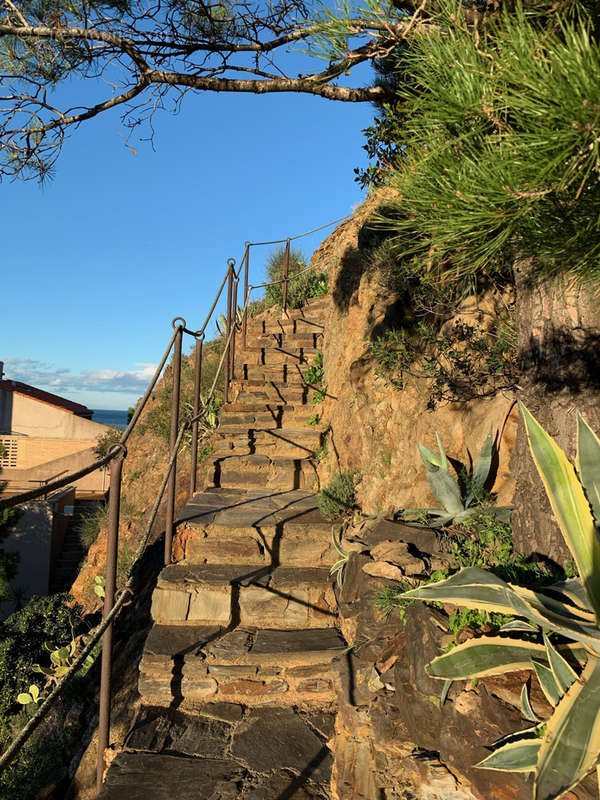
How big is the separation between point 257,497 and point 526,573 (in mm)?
3023

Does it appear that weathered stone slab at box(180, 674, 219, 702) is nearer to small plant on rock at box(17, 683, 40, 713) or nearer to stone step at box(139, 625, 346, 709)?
stone step at box(139, 625, 346, 709)

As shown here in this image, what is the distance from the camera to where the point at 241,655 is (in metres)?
3.37

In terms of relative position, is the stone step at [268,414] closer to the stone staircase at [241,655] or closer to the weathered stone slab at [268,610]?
the stone staircase at [241,655]

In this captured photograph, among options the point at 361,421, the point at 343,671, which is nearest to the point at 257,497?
the point at 361,421

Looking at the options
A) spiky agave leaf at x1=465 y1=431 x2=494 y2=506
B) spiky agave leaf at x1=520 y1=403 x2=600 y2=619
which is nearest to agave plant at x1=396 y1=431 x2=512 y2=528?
spiky agave leaf at x1=465 y1=431 x2=494 y2=506

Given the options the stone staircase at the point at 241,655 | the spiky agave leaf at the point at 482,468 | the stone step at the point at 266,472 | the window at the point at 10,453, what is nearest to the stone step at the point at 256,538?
the stone staircase at the point at 241,655

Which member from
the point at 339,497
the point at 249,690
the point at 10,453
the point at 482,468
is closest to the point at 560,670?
the point at 482,468

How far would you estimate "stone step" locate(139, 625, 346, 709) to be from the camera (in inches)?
128

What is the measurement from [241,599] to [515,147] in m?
3.34

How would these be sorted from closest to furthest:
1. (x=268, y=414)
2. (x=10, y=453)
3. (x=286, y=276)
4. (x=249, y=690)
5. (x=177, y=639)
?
(x=249, y=690) → (x=177, y=639) → (x=268, y=414) → (x=286, y=276) → (x=10, y=453)

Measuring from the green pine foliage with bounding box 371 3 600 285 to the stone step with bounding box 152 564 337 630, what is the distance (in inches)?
109

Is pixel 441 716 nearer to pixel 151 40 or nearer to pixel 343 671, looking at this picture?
pixel 343 671

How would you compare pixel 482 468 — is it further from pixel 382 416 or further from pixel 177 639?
pixel 177 639

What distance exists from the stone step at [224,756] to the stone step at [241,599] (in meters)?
0.65
